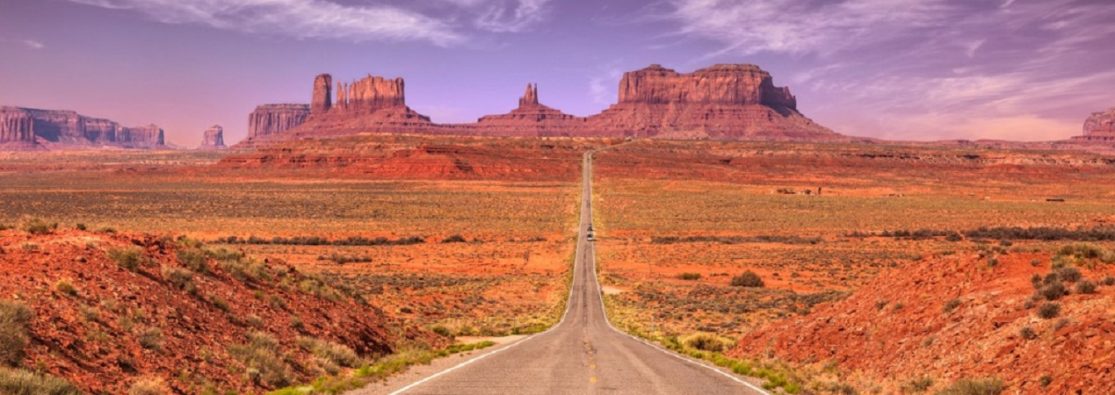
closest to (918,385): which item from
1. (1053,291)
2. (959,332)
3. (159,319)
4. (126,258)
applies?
(959,332)

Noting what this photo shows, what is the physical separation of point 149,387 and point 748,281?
35410 millimetres

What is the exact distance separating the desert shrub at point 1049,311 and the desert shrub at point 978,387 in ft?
6.54

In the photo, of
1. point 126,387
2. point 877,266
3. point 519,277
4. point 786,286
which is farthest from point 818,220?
point 126,387

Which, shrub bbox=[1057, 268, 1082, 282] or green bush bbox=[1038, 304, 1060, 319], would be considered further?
shrub bbox=[1057, 268, 1082, 282]

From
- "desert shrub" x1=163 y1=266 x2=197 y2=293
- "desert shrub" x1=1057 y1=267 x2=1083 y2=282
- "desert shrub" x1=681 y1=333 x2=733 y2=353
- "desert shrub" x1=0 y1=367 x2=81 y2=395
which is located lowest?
"desert shrub" x1=681 y1=333 x2=733 y2=353

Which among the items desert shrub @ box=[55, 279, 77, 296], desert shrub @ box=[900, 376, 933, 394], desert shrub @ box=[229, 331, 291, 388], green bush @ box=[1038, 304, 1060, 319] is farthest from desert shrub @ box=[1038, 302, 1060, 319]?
desert shrub @ box=[55, 279, 77, 296]

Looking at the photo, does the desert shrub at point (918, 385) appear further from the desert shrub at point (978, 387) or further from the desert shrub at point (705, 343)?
the desert shrub at point (705, 343)

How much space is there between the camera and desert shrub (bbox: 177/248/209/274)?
14775mm

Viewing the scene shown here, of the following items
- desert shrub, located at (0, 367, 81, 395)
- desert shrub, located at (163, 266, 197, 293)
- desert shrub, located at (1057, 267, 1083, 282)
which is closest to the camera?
desert shrub, located at (0, 367, 81, 395)

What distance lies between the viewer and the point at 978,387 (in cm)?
1010

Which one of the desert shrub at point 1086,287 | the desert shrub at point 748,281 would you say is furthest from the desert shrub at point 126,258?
the desert shrub at point 748,281

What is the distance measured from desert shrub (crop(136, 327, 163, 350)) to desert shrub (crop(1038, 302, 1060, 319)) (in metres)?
13.8

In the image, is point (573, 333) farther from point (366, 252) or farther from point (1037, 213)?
point (1037, 213)

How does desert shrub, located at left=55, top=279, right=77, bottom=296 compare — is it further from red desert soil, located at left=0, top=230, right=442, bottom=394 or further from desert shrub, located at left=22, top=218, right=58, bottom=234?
desert shrub, located at left=22, top=218, right=58, bottom=234
